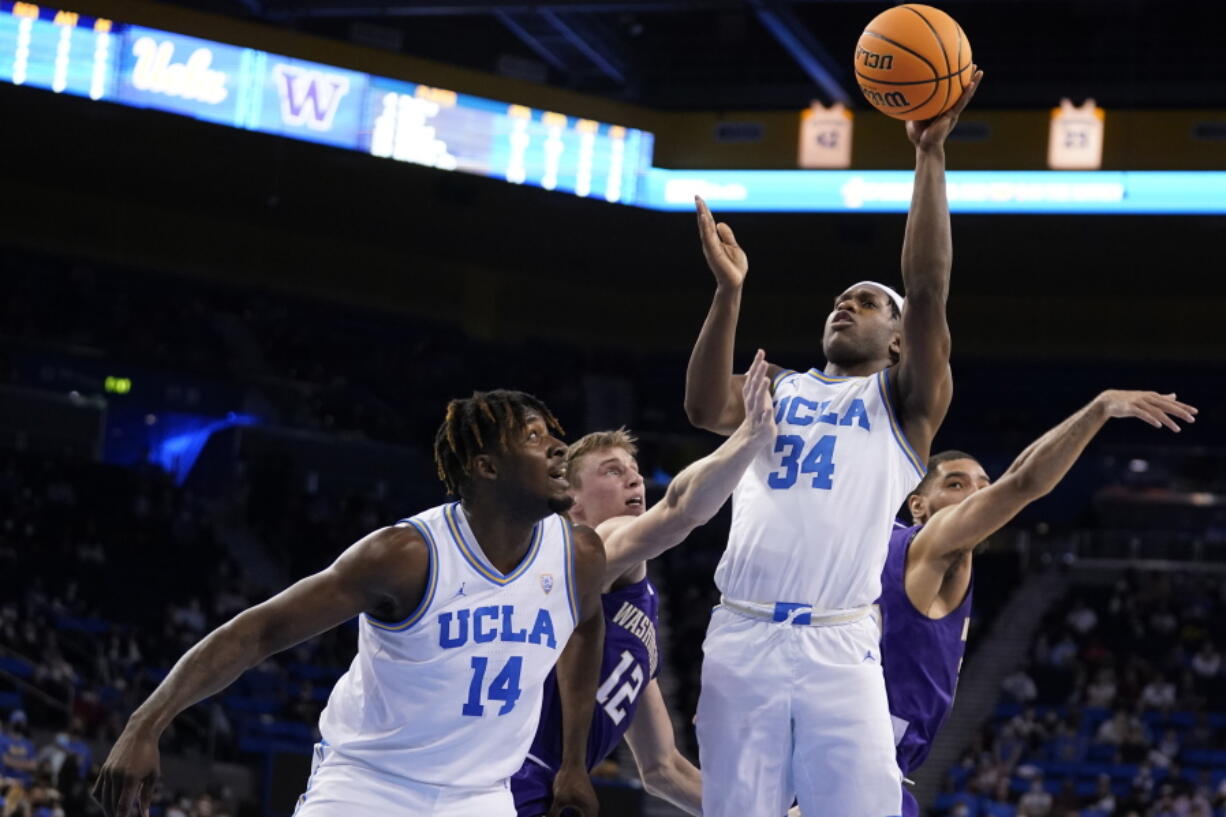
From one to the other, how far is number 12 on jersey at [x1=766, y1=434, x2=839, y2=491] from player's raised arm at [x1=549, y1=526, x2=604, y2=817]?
0.62m

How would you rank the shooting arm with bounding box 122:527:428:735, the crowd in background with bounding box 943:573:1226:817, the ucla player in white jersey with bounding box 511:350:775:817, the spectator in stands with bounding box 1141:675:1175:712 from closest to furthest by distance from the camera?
the shooting arm with bounding box 122:527:428:735 < the ucla player in white jersey with bounding box 511:350:775:817 < the crowd in background with bounding box 943:573:1226:817 < the spectator in stands with bounding box 1141:675:1175:712

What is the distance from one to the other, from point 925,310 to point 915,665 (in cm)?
140

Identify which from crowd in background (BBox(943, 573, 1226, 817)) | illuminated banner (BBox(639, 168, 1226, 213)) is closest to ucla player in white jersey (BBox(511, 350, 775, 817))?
crowd in background (BBox(943, 573, 1226, 817))

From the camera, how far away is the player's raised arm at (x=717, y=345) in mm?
5172

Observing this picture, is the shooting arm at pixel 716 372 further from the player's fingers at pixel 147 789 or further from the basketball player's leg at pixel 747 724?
the player's fingers at pixel 147 789

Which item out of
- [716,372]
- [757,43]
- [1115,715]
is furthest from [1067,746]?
[716,372]

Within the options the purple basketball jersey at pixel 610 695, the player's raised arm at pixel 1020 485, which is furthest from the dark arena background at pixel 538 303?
the player's raised arm at pixel 1020 485

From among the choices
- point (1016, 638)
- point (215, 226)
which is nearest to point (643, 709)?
point (1016, 638)

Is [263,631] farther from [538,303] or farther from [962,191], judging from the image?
[538,303]

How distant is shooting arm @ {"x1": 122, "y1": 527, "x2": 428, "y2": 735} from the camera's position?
13.7ft

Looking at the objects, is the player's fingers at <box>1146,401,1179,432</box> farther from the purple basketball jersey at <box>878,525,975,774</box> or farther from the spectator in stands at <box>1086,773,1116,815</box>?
the spectator in stands at <box>1086,773,1116,815</box>

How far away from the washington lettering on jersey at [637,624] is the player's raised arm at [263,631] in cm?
131

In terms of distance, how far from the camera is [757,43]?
19.9m

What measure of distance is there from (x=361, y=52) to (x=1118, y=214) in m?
8.43
